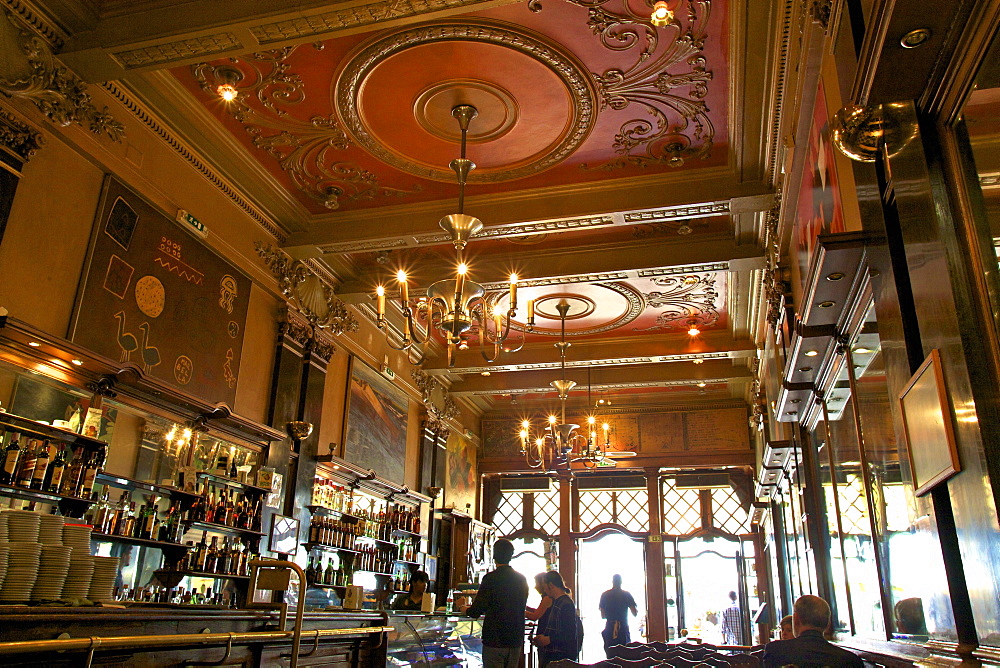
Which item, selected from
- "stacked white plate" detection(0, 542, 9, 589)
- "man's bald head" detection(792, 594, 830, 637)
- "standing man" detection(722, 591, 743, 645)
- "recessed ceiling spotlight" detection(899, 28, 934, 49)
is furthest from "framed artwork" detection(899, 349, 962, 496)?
"standing man" detection(722, 591, 743, 645)

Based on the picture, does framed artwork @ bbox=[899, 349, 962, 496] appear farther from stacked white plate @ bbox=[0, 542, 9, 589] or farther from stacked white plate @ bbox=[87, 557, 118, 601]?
stacked white plate @ bbox=[0, 542, 9, 589]

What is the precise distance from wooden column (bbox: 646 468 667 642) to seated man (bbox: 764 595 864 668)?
973 centimetres

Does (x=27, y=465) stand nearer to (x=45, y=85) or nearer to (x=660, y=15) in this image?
(x=45, y=85)

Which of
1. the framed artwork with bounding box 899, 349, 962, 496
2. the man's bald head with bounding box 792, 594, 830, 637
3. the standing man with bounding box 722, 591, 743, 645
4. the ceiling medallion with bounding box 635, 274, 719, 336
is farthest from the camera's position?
the standing man with bounding box 722, 591, 743, 645

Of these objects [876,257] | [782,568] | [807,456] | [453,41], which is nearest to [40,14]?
[453,41]

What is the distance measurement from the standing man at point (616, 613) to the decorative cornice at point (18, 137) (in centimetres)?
722

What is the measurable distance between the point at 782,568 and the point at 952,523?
285 inches

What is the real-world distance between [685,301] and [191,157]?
6.41 meters

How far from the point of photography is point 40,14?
5.05 metres

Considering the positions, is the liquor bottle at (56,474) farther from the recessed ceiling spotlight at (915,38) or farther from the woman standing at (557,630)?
the recessed ceiling spotlight at (915,38)

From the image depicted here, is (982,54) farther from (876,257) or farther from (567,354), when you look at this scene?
(567,354)

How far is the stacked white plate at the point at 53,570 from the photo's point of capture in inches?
128

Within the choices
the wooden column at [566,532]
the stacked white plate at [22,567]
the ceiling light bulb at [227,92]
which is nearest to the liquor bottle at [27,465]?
A: the stacked white plate at [22,567]

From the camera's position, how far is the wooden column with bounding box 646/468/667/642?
13094 mm
